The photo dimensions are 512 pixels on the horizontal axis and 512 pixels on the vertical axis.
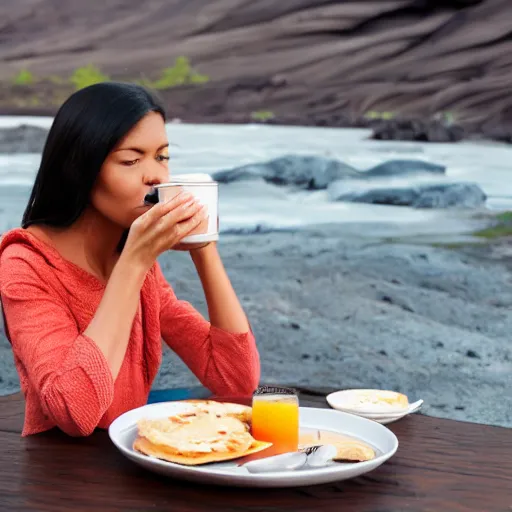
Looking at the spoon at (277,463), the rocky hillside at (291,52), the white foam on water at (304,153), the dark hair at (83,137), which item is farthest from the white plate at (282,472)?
the rocky hillside at (291,52)

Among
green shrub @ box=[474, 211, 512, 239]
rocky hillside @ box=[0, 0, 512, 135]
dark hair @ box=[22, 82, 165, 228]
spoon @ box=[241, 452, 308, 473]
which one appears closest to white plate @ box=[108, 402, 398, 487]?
spoon @ box=[241, 452, 308, 473]

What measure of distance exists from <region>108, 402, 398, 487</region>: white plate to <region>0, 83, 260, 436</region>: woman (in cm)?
7

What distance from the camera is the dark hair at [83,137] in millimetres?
1352

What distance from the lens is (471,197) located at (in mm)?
3176

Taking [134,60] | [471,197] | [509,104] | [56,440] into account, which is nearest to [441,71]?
[509,104]

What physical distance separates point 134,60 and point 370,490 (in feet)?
7.98

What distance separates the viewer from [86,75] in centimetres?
314

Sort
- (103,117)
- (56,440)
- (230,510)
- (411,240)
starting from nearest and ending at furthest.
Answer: (230,510)
(56,440)
(103,117)
(411,240)

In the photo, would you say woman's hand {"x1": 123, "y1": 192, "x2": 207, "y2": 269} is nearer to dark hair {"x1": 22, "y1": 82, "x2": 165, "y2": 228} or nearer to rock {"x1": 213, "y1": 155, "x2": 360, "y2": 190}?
dark hair {"x1": 22, "y1": 82, "x2": 165, "y2": 228}

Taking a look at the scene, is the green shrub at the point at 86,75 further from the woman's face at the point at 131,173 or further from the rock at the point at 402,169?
the woman's face at the point at 131,173

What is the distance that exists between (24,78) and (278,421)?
232 cm

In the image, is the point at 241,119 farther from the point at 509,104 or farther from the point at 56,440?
the point at 56,440

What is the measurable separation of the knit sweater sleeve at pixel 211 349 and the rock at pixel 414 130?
1.81 meters

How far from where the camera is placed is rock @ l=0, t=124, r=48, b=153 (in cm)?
311
